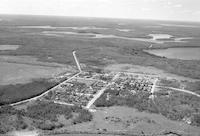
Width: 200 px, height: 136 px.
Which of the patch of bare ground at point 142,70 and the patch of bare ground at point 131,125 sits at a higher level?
the patch of bare ground at point 142,70

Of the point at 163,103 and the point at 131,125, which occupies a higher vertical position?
the point at 163,103

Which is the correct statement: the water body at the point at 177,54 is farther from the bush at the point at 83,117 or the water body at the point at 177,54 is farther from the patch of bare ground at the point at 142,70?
the bush at the point at 83,117

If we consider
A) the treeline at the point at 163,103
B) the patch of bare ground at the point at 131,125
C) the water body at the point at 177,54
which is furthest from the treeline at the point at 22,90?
the water body at the point at 177,54

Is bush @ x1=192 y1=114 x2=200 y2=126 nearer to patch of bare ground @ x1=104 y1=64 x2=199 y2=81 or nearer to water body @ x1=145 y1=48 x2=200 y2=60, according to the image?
patch of bare ground @ x1=104 y1=64 x2=199 y2=81

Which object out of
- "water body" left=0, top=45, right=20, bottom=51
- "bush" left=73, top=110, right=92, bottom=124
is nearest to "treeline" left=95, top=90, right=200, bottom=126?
"bush" left=73, top=110, right=92, bottom=124

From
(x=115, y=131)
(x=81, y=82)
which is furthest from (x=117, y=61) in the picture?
(x=115, y=131)

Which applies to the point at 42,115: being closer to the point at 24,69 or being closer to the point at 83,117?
the point at 83,117

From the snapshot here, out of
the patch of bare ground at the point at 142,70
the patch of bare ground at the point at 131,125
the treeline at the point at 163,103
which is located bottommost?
the patch of bare ground at the point at 131,125

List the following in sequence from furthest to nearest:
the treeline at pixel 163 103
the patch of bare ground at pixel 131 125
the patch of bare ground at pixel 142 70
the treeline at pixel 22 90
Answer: the patch of bare ground at pixel 142 70 → the treeline at pixel 22 90 → the treeline at pixel 163 103 → the patch of bare ground at pixel 131 125

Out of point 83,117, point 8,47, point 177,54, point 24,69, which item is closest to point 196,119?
point 83,117
